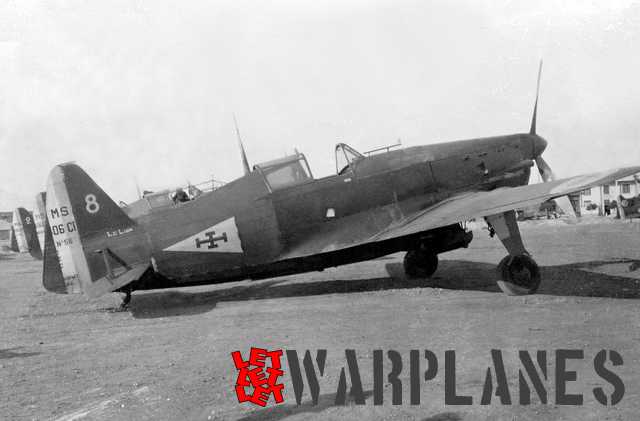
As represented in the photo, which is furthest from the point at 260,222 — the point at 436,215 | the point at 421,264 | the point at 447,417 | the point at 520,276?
the point at 447,417

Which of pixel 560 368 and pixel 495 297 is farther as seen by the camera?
pixel 495 297

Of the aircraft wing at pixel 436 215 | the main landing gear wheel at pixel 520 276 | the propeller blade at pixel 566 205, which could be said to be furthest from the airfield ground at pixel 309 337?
the propeller blade at pixel 566 205

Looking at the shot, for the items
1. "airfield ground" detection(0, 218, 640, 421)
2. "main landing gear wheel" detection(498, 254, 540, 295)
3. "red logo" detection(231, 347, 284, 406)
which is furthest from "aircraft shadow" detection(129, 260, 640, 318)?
"red logo" detection(231, 347, 284, 406)

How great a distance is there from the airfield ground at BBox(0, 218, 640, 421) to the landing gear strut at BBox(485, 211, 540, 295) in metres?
0.25

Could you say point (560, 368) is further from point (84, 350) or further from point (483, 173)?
point (483, 173)

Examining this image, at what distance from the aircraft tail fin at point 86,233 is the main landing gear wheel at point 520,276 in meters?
5.77

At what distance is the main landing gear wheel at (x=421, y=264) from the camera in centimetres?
1078

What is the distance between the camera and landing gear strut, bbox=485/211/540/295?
26.9 feet

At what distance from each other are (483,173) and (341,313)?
13.9 feet

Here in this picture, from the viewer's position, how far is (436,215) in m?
8.79

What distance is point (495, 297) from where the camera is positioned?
8242mm

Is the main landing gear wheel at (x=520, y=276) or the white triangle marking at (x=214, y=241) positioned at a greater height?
the white triangle marking at (x=214, y=241)

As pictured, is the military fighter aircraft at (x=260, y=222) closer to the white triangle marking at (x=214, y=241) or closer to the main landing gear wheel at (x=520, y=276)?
the white triangle marking at (x=214, y=241)

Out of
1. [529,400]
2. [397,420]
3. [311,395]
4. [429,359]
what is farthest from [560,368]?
[311,395]
